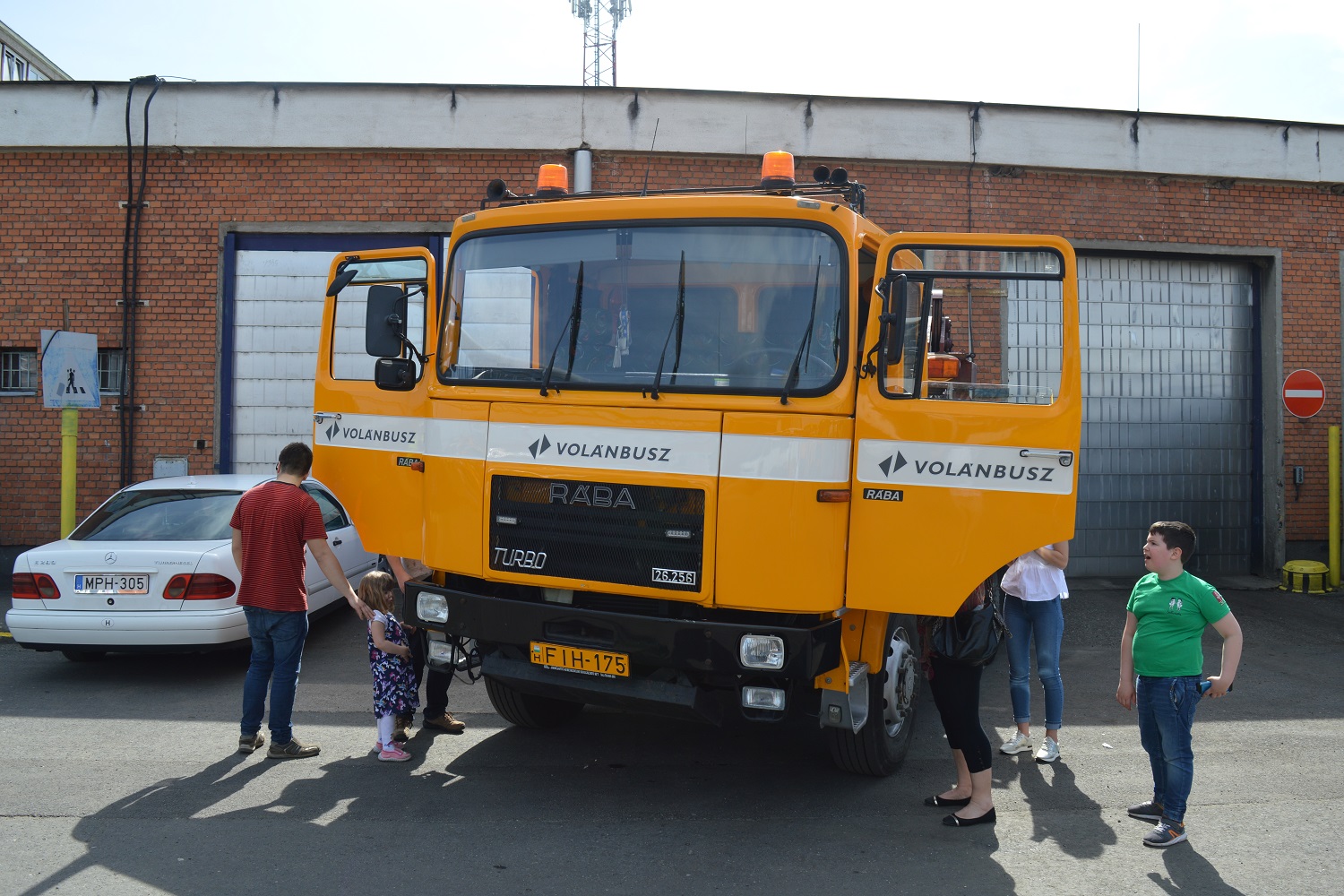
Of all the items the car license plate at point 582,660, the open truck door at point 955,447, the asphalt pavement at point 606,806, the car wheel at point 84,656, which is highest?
the open truck door at point 955,447

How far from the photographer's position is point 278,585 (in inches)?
224

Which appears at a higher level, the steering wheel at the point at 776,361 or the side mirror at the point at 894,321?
the side mirror at the point at 894,321

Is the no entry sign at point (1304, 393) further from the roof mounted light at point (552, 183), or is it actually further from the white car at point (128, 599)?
the white car at point (128, 599)

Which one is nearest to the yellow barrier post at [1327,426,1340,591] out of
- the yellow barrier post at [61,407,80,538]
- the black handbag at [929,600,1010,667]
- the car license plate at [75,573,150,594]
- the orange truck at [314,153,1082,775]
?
the orange truck at [314,153,1082,775]

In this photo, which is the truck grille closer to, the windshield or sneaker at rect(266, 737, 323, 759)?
the windshield

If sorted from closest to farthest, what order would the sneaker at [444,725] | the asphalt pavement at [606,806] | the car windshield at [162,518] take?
1. the asphalt pavement at [606,806]
2. the sneaker at [444,725]
3. the car windshield at [162,518]

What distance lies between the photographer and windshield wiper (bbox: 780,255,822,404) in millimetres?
4602

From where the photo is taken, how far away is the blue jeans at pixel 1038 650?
5.81 metres

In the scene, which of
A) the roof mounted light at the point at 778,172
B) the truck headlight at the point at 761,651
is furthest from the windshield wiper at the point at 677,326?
Answer: the truck headlight at the point at 761,651

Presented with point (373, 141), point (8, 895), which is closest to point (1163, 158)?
point (373, 141)

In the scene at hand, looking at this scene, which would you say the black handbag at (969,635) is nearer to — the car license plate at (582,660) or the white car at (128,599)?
the car license plate at (582,660)

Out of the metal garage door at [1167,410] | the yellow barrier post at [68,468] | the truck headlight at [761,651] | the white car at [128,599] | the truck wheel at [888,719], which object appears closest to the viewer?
Answer: the truck headlight at [761,651]

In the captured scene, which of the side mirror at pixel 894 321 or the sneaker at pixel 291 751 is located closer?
the side mirror at pixel 894 321

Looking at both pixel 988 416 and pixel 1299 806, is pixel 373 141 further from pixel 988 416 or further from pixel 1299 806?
pixel 1299 806
